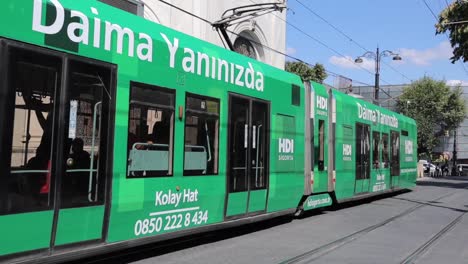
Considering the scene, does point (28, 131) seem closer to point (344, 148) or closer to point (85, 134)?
point (85, 134)

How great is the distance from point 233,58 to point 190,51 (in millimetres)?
1573

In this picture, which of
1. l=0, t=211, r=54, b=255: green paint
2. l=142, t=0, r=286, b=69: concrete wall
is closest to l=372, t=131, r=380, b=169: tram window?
l=142, t=0, r=286, b=69: concrete wall

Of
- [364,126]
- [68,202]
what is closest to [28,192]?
[68,202]

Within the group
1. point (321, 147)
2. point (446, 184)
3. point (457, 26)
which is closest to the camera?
point (321, 147)

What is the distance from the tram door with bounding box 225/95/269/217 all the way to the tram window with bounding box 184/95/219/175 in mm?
487

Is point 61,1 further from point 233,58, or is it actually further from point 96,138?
point 233,58

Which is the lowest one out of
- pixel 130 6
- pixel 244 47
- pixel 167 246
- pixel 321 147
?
pixel 167 246

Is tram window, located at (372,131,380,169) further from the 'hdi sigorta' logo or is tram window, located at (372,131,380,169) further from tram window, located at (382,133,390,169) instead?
the 'hdi sigorta' logo

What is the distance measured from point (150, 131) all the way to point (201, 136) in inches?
52.1

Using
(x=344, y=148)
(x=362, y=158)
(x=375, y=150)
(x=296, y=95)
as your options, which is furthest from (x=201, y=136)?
(x=375, y=150)

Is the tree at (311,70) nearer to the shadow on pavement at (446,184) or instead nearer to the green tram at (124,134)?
the shadow on pavement at (446,184)

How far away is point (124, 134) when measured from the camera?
6.87m

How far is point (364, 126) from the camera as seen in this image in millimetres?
17156

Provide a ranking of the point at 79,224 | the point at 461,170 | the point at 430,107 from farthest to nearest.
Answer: the point at 461,170 → the point at 430,107 → the point at 79,224
